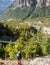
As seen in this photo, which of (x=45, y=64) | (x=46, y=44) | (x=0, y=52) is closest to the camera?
(x=45, y=64)

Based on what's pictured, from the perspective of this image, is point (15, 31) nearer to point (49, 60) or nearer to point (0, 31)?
point (0, 31)

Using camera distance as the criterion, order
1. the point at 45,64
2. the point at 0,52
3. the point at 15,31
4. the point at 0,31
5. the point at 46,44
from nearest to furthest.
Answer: the point at 45,64 → the point at 0,52 → the point at 46,44 → the point at 0,31 → the point at 15,31

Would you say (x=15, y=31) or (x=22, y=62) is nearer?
(x=22, y=62)

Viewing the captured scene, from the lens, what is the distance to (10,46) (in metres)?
82.7

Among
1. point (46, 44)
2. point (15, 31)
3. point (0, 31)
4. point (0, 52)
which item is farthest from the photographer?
point (15, 31)

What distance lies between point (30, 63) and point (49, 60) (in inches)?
49.9

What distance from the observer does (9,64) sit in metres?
17.3

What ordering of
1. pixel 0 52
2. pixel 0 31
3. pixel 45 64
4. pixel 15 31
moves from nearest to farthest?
pixel 45 64, pixel 0 52, pixel 0 31, pixel 15 31

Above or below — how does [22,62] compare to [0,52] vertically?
above

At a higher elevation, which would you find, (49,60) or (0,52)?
(49,60)

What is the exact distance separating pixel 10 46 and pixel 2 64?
215 ft

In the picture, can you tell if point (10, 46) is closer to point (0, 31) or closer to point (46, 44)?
point (46, 44)

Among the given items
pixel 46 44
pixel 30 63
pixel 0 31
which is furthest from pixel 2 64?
pixel 0 31

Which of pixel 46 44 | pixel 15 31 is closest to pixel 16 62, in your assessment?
pixel 46 44
